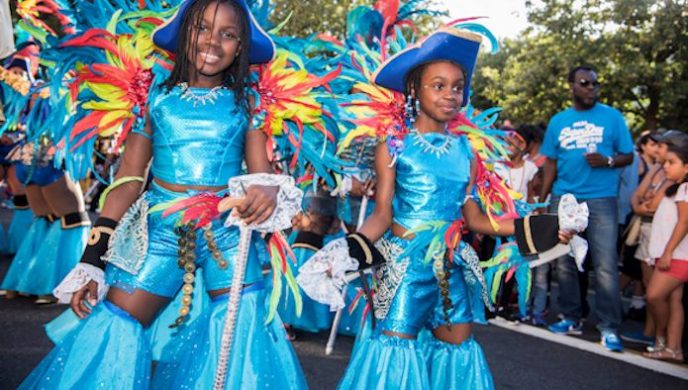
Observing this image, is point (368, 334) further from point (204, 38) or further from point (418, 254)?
point (204, 38)

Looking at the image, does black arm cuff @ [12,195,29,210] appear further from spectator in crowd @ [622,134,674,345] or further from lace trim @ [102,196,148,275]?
spectator in crowd @ [622,134,674,345]

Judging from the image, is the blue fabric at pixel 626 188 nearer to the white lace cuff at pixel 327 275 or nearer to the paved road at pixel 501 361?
the paved road at pixel 501 361

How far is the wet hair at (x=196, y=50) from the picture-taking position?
2896 mm

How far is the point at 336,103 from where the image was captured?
11.8 ft

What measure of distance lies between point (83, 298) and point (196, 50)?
110 centimetres

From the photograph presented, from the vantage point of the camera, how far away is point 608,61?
20.5 metres

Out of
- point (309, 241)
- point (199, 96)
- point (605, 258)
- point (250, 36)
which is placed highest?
point (250, 36)

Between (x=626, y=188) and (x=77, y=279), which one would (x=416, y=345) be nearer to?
(x=77, y=279)

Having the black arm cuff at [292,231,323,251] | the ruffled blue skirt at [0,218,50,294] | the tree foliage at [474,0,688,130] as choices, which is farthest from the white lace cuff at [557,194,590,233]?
the tree foliage at [474,0,688,130]

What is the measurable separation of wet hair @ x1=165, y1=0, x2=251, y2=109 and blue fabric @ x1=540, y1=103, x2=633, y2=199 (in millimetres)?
3919

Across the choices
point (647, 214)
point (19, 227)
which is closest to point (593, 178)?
point (647, 214)

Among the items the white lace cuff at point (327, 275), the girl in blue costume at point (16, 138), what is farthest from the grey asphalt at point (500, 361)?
the white lace cuff at point (327, 275)

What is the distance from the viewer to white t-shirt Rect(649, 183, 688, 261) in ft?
17.6

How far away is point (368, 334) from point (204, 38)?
156cm
